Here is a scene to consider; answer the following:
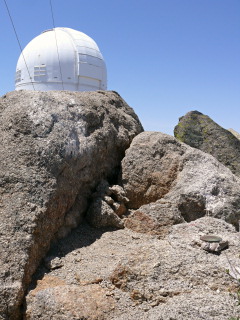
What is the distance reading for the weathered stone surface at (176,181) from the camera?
23.7 ft

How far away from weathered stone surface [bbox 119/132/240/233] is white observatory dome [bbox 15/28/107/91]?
57.1 ft

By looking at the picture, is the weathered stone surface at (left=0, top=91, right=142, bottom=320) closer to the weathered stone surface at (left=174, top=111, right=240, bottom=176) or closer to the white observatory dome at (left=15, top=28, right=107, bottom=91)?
the weathered stone surface at (left=174, top=111, right=240, bottom=176)

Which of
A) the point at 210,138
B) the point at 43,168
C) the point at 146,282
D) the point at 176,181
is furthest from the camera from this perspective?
the point at 210,138

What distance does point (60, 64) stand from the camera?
24.5 meters

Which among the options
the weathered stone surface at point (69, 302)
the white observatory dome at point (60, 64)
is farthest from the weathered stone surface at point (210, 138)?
the white observatory dome at point (60, 64)

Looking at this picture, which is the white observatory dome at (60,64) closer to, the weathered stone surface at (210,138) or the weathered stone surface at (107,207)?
the weathered stone surface at (210,138)

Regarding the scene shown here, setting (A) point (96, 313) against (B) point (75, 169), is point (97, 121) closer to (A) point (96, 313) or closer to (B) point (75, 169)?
(B) point (75, 169)

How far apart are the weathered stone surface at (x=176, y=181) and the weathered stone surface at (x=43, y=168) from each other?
522mm

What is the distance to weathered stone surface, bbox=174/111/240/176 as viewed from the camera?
12.4 meters

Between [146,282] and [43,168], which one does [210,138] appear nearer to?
[43,168]

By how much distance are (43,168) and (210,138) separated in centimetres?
781

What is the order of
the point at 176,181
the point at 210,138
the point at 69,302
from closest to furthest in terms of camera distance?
the point at 69,302 < the point at 176,181 < the point at 210,138

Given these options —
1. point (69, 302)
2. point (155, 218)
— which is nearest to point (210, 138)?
point (155, 218)

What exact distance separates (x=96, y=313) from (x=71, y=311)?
0.31 m
